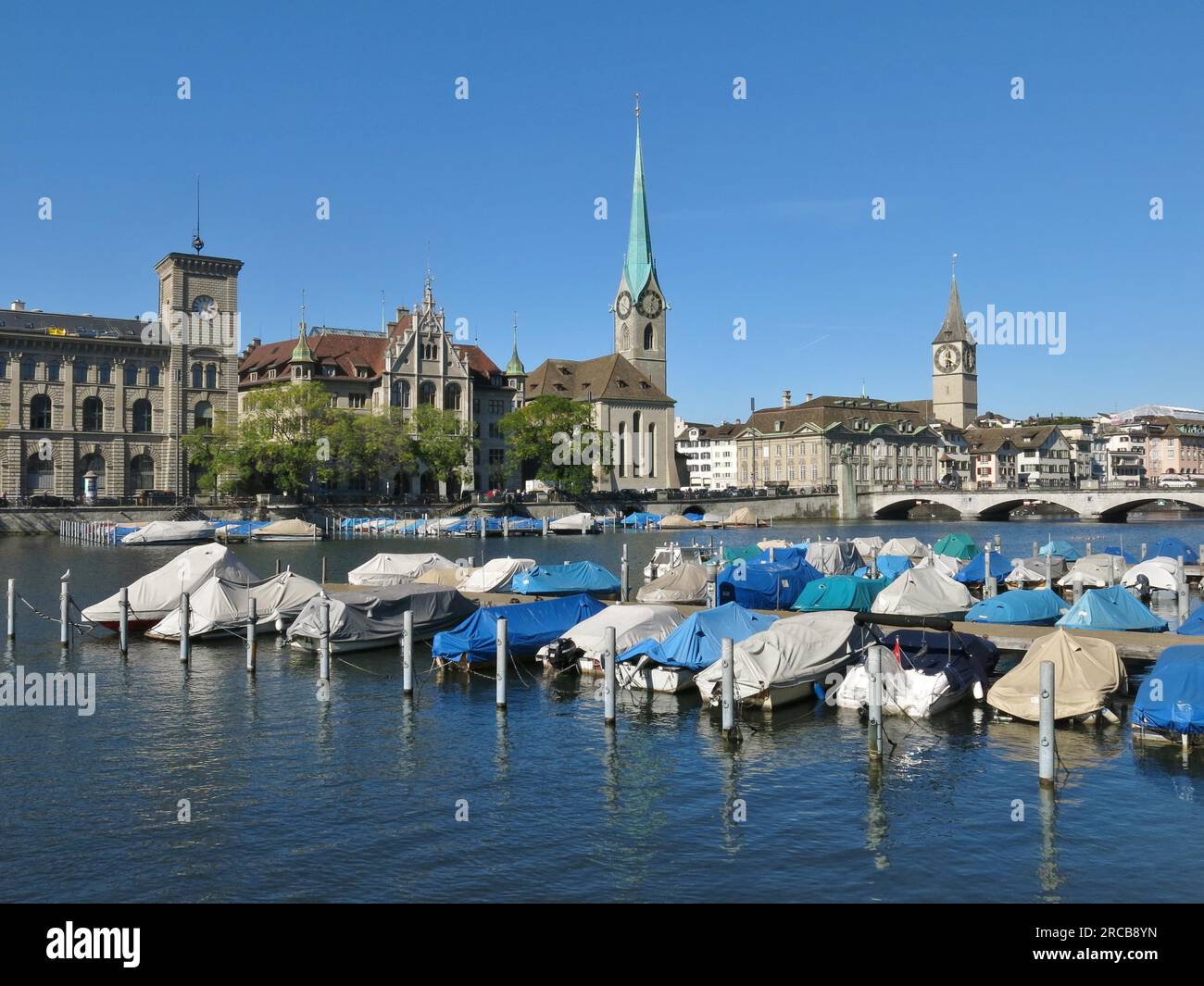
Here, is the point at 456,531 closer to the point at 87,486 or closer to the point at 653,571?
the point at 87,486

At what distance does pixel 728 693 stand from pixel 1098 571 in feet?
125

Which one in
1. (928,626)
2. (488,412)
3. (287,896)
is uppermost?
(488,412)

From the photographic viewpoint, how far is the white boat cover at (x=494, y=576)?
2156 inches

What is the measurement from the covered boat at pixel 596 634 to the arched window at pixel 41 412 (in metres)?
96.6

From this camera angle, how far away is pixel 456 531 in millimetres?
115875

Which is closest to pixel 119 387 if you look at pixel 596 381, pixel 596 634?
pixel 596 381

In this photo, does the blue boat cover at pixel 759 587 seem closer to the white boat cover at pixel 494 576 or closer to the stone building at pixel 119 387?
the white boat cover at pixel 494 576

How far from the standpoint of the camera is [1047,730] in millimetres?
23578

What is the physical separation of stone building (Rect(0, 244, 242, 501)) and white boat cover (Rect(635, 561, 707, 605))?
82.4 m

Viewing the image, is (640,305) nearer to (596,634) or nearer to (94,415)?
(94,415)

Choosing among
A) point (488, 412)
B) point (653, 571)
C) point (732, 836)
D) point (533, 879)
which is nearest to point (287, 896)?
point (533, 879)

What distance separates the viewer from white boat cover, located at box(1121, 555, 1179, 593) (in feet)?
185
